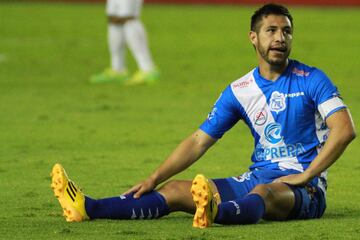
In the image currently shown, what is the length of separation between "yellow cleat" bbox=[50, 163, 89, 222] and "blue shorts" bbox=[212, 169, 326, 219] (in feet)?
2.72

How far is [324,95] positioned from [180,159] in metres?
0.95

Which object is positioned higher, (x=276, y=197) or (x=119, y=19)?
(x=276, y=197)

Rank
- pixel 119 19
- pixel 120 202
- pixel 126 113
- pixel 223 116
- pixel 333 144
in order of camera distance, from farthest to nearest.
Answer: pixel 119 19 < pixel 126 113 < pixel 223 116 < pixel 120 202 < pixel 333 144

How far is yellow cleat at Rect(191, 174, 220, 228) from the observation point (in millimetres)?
6536

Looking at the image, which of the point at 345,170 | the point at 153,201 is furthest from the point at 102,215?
the point at 345,170

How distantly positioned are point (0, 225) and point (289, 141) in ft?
5.75

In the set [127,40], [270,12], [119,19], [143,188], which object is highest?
[270,12]

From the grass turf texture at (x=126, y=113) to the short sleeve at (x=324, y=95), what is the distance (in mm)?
654

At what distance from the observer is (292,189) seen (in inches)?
278

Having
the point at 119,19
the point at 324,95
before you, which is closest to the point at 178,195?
→ the point at 324,95

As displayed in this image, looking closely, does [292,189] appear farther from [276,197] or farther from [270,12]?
[270,12]

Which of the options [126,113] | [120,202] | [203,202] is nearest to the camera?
[203,202]

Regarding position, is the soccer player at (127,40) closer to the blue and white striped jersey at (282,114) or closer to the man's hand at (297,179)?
the blue and white striped jersey at (282,114)

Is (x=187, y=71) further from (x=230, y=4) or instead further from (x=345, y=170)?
(x=230, y=4)
